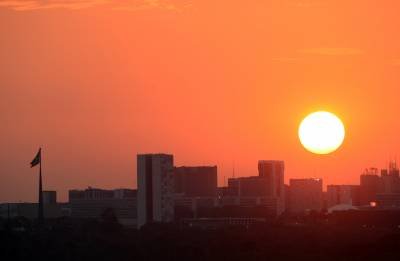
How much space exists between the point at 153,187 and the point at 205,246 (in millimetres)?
64470

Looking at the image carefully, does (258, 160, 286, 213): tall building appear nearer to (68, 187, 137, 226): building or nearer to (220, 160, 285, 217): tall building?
(220, 160, 285, 217): tall building

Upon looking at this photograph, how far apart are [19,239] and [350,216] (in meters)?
55.3

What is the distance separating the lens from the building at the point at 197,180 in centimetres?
17700

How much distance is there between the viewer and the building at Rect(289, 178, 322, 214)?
19388 centimetres

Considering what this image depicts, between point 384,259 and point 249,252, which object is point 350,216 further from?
point 384,259

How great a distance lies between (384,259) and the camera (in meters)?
62.1

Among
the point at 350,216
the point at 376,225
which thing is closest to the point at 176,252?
the point at 376,225

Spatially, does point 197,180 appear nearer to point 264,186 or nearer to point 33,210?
point 264,186

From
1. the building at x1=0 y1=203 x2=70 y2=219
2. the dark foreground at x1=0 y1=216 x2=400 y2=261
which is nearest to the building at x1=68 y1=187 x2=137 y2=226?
the building at x1=0 y1=203 x2=70 y2=219

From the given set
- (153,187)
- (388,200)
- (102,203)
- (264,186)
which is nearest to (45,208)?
(102,203)

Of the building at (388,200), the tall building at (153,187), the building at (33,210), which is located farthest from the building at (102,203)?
the building at (388,200)

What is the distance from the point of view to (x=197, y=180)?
587ft

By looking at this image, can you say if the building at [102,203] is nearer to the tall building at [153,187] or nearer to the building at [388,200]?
the tall building at [153,187]

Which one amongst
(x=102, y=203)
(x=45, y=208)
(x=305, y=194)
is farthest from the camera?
(x=305, y=194)
